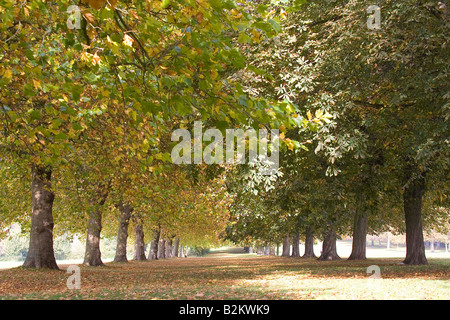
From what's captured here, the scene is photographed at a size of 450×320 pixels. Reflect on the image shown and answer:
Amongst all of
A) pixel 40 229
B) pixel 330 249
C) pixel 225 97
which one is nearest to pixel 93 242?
pixel 40 229

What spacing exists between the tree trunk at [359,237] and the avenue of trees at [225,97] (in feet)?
22.1

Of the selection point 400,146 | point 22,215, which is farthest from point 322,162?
point 22,215

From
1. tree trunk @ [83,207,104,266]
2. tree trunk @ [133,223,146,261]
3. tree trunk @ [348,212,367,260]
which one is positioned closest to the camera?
tree trunk @ [83,207,104,266]

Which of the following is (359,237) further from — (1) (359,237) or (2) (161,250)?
(2) (161,250)

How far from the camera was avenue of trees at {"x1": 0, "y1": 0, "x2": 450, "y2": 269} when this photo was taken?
6078 mm

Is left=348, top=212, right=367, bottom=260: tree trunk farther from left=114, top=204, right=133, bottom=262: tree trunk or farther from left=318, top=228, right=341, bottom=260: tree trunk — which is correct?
left=114, top=204, right=133, bottom=262: tree trunk

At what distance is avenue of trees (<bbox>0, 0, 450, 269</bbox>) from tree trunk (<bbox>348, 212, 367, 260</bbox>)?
6733 millimetres

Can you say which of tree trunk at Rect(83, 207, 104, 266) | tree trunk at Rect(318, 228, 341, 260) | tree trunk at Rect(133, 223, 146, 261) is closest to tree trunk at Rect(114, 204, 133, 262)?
tree trunk at Rect(83, 207, 104, 266)

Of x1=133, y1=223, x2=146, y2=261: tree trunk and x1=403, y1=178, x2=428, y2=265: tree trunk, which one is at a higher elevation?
x1=403, y1=178, x2=428, y2=265: tree trunk

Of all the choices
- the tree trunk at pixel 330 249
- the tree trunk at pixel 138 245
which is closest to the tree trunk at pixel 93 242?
the tree trunk at pixel 138 245

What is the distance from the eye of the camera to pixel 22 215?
27.9 m

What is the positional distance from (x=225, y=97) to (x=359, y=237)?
27.0 meters

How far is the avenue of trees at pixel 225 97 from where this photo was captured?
608 centimetres

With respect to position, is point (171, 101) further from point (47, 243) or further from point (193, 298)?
point (47, 243)
